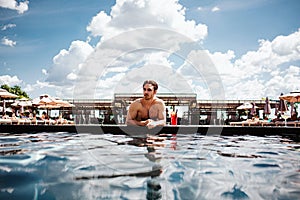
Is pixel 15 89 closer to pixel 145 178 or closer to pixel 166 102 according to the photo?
pixel 166 102

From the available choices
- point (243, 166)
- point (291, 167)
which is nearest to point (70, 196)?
point (243, 166)

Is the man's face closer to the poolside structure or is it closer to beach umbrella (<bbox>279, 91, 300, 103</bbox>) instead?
beach umbrella (<bbox>279, 91, 300, 103</bbox>)

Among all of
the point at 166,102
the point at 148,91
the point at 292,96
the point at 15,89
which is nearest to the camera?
the point at 148,91

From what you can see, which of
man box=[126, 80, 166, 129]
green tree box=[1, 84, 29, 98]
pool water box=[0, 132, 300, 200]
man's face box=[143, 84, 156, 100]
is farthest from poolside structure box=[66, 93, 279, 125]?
green tree box=[1, 84, 29, 98]

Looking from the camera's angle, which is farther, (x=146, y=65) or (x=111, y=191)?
(x=146, y=65)

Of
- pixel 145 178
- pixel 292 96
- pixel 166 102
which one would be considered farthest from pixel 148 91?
pixel 166 102

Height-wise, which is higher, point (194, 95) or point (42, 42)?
point (42, 42)

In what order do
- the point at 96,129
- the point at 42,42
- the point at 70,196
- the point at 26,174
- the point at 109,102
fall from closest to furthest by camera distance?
the point at 70,196, the point at 26,174, the point at 96,129, the point at 42,42, the point at 109,102

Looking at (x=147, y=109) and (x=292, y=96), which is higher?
(x=292, y=96)

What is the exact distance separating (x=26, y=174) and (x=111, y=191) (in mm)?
795

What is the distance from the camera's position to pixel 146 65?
9227 millimetres

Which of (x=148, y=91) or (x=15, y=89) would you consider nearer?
(x=148, y=91)

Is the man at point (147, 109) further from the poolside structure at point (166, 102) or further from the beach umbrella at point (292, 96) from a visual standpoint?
the poolside structure at point (166, 102)

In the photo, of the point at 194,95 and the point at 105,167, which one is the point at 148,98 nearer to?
the point at 105,167
